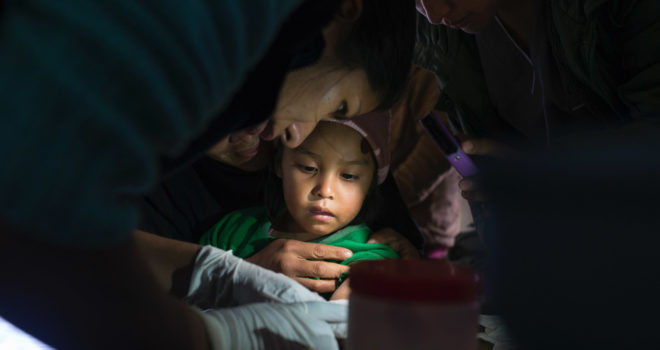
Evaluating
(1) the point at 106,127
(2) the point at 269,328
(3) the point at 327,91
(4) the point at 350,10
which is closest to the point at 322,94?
(3) the point at 327,91

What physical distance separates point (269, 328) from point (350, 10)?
0.37 meters

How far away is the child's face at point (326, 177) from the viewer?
0.91 metres

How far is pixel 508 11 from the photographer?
881 millimetres

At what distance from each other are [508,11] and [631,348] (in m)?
0.62

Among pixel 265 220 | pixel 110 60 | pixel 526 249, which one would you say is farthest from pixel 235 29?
pixel 265 220

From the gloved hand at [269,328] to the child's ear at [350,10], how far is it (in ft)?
1.15

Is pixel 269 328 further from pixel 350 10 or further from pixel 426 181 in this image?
pixel 426 181

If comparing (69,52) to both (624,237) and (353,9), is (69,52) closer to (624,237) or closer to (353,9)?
→ (353,9)

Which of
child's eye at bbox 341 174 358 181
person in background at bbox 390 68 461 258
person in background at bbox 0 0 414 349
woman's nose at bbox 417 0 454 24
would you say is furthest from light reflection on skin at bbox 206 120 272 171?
person in background at bbox 0 0 414 349

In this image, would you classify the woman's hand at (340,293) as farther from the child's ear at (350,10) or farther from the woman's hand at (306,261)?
the child's ear at (350,10)

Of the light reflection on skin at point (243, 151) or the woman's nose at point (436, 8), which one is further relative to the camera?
the light reflection on skin at point (243, 151)

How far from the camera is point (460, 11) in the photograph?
82cm

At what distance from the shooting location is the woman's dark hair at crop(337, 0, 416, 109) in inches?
22.2

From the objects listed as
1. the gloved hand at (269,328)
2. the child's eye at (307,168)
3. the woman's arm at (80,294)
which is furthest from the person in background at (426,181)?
the woman's arm at (80,294)
